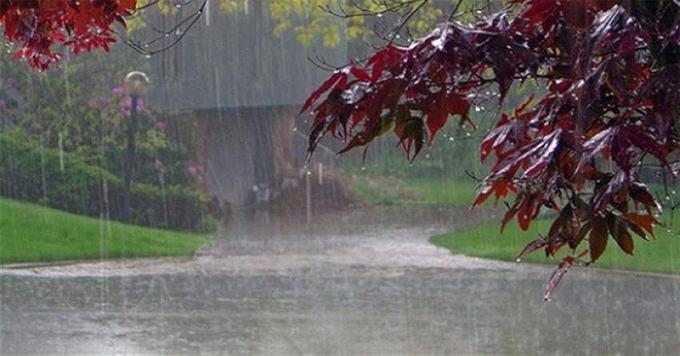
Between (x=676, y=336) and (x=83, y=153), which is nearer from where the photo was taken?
(x=676, y=336)

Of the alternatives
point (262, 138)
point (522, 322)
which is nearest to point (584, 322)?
point (522, 322)

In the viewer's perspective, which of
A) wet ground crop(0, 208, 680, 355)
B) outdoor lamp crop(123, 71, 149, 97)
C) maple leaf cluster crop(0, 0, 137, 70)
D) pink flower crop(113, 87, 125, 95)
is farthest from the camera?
pink flower crop(113, 87, 125, 95)

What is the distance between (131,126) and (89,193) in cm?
143

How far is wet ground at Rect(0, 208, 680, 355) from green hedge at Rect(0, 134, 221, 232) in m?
1.74

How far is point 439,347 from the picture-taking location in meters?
8.79

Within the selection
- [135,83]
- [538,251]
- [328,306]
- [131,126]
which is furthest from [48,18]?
[131,126]

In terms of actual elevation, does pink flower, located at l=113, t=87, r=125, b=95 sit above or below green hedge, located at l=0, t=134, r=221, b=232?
above

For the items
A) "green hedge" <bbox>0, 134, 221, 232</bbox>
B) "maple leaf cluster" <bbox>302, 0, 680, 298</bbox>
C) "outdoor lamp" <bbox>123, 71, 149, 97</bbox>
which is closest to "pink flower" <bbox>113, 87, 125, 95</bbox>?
"green hedge" <bbox>0, 134, 221, 232</bbox>

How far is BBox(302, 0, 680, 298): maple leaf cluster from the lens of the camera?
2553 mm

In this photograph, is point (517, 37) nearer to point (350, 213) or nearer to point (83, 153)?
point (83, 153)

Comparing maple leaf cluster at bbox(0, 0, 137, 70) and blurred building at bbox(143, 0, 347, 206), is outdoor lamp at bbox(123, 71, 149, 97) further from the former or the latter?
maple leaf cluster at bbox(0, 0, 137, 70)

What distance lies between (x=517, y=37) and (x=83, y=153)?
1787 cm

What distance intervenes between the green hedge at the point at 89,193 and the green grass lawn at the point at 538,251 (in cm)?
432

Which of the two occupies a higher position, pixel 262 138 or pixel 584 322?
pixel 262 138
